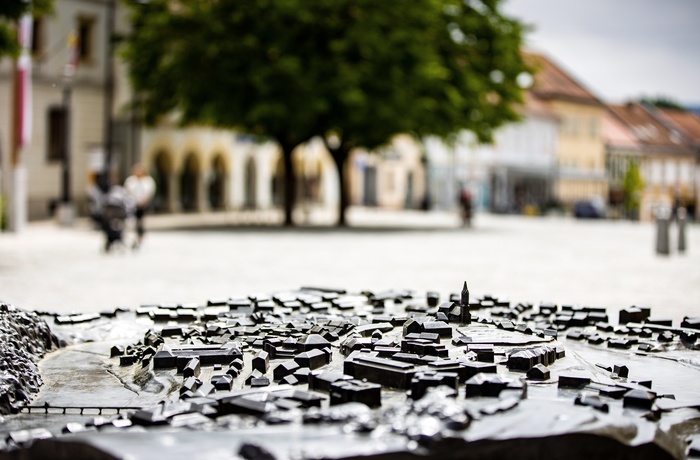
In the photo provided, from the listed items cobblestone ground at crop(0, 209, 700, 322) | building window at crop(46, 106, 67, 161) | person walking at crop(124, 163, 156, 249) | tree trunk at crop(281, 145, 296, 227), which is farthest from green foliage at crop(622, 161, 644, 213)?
person walking at crop(124, 163, 156, 249)

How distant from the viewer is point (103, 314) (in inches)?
386

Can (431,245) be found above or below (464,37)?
below

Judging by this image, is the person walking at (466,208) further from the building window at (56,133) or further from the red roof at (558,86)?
the red roof at (558,86)

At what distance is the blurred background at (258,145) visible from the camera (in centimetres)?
1798

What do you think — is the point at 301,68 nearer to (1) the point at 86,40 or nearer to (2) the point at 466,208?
(2) the point at 466,208

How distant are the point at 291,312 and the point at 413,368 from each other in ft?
12.4

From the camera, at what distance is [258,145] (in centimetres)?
4506

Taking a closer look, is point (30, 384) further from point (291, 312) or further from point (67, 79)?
point (67, 79)

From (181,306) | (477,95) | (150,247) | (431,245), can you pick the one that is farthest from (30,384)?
(477,95)

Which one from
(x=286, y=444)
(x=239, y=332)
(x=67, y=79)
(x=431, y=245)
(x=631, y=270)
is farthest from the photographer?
(x=67, y=79)

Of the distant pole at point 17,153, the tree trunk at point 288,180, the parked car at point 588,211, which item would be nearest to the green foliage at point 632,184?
the parked car at point 588,211

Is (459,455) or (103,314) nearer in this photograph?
(459,455)

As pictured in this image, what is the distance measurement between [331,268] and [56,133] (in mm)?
28414

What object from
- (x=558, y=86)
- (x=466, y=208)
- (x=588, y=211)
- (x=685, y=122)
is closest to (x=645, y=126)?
(x=685, y=122)
